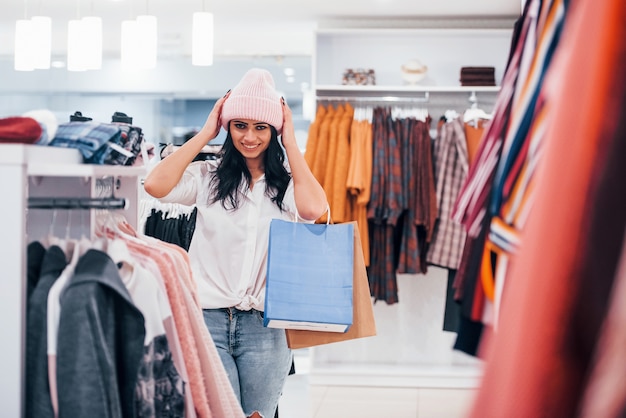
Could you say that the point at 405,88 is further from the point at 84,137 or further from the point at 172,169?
the point at 84,137

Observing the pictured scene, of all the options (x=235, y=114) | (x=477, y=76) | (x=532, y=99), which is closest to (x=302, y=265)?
(x=235, y=114)

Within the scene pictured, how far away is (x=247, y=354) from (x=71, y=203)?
1.00 meters

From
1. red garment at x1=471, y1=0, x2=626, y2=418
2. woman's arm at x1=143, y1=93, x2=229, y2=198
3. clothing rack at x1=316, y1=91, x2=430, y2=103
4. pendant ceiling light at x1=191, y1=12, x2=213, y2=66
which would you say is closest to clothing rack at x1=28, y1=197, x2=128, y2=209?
woman's arm at x1=143, y1=93, x2=229, y2=198

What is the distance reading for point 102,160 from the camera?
1630mm

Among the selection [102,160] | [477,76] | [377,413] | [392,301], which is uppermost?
[477,76]

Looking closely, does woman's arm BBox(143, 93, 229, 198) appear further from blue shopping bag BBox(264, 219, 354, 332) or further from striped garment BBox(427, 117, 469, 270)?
striped garment BBox(427, 117, 469, 270)

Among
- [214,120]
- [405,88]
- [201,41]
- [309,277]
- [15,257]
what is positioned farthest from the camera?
[405,88]

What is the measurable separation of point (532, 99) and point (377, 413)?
154 inches

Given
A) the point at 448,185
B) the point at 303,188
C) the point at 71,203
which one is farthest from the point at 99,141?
the point at 448,185

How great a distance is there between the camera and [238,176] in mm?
2543

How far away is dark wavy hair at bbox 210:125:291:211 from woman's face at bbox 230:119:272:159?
0.04 meters

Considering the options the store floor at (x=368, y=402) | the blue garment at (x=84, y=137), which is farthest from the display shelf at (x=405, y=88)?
the blue garment at (x=84, y=137)

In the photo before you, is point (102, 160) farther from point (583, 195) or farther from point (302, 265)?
point (583, 195)

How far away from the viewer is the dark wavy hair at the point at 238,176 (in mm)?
2516
